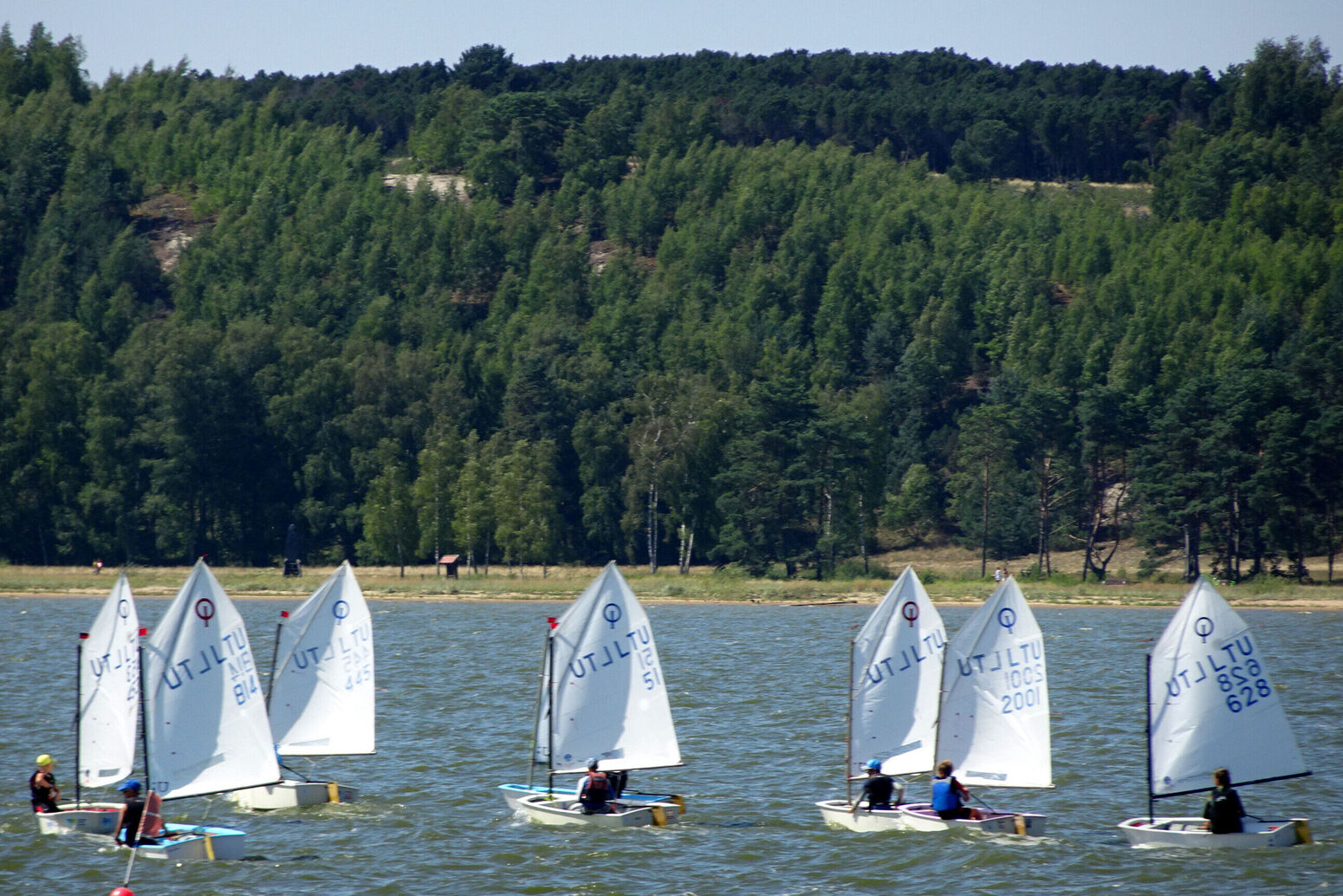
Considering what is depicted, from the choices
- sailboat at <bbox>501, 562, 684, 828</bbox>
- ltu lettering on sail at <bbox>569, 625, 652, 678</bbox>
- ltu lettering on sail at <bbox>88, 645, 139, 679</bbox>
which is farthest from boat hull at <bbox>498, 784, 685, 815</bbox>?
ltu lettering on sail at <bbox>88, 645, 139, 679</bbox>

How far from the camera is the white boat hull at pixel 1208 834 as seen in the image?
27734mm

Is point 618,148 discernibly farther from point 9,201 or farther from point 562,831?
point 562,831

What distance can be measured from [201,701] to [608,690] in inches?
317

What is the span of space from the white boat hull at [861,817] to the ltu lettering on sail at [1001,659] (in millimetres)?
3205

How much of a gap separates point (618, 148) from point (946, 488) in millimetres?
82440

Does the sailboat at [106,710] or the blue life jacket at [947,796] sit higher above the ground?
the sailboat at [106,710]

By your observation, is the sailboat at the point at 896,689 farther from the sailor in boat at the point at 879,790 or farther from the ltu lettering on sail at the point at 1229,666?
the ltu lettering on sail at the point at 1229,666

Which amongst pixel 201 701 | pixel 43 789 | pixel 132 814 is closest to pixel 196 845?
pixel 132 814

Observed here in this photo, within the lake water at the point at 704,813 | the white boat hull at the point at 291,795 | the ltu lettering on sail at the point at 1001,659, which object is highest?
the ltu lettering on sail at the point at 1001,659

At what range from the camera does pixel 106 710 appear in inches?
1124

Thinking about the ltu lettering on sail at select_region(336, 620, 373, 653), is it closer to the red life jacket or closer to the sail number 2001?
the red life jacket

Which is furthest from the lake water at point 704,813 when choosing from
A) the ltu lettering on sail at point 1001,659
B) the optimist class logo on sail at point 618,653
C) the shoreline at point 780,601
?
the shoreline at point 780,601

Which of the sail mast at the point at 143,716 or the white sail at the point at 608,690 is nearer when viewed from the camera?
the sail mast at the point at 143,716

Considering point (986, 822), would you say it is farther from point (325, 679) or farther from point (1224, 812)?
point (325, 679)
